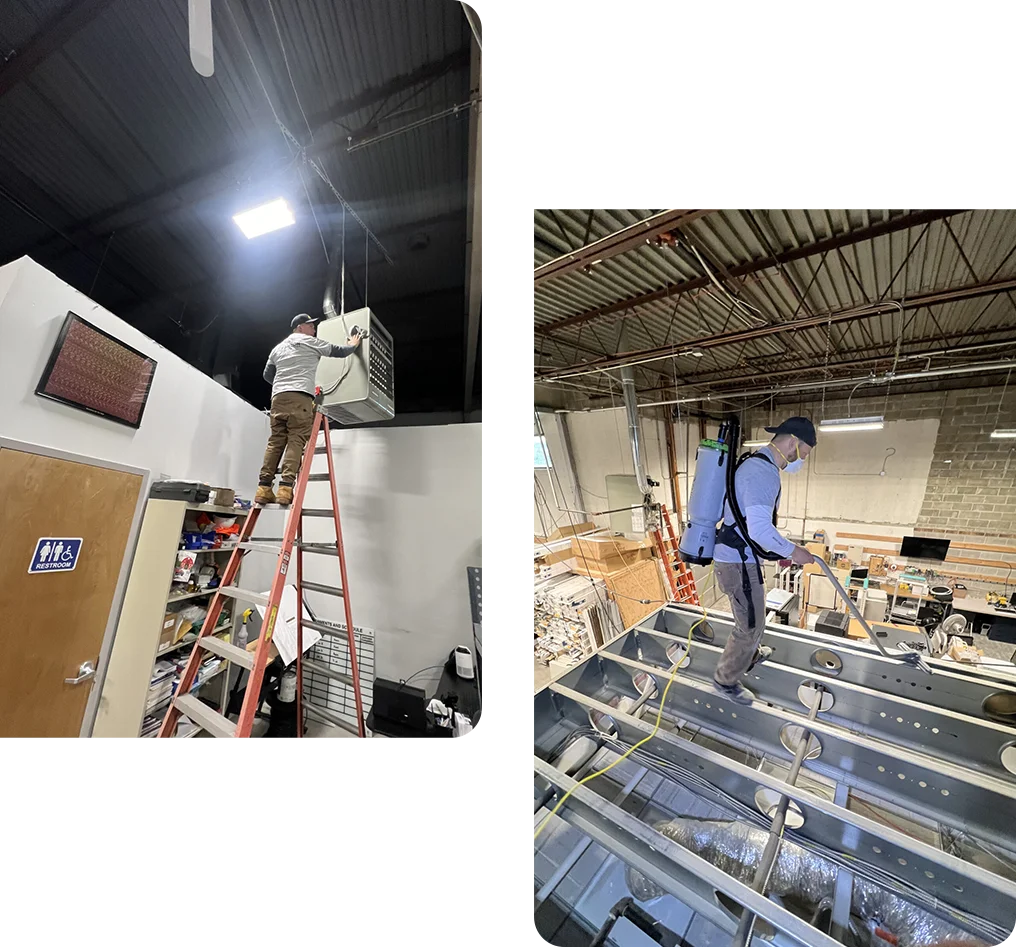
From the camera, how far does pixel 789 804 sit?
2.82 ft

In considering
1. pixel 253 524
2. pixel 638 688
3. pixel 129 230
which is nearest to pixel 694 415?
pixel 638 688

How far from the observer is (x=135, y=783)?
0.80 metres

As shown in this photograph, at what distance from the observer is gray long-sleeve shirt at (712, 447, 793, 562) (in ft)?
4.04

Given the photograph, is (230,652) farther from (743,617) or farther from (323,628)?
(743,617)

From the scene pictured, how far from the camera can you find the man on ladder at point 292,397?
47.4 inches

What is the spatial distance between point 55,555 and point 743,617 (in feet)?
6.70

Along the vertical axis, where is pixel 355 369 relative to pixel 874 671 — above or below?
above

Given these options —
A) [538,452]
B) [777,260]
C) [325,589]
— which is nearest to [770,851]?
[538,452]

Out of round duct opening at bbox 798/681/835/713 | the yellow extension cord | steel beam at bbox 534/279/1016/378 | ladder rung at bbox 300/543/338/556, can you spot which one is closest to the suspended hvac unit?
ladder rung at bbox 300/543/338/556

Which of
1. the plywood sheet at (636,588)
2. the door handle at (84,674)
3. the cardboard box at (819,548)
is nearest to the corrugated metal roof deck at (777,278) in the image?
the door handle at (84,674)

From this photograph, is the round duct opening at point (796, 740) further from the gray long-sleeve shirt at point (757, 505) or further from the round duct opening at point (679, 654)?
the gray long-sleeve shirt at point (757, 505)

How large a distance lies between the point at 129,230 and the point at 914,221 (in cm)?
309

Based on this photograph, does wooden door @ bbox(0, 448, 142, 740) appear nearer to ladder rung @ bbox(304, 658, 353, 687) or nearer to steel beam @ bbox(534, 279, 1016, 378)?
ladder rung @ bbox(304, 658, 353, 687)

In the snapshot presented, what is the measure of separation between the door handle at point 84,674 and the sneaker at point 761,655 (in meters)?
2.09
